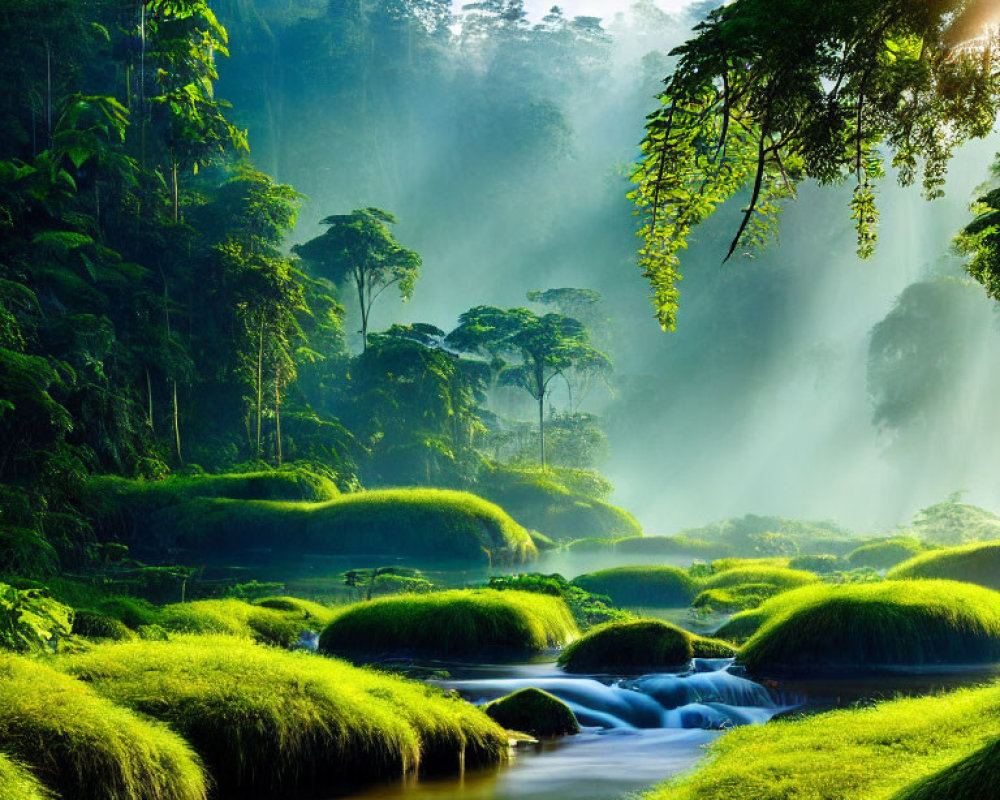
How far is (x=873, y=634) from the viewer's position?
10.4 meters

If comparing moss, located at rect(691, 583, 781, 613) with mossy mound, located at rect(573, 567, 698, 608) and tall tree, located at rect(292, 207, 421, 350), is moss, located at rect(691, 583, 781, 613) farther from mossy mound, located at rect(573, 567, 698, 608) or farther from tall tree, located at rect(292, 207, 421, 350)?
tall tree, located at rect(292, 207, 421, 350)

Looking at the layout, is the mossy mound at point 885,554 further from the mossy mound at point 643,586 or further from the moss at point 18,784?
the moss at point 18,784

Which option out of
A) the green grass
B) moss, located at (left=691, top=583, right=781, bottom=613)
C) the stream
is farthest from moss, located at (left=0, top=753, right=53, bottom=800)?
moss, located at (left=691, top=583, right=781, bottom=613)

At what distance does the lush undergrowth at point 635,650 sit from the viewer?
10.6 m

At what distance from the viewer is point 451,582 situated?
21062mm

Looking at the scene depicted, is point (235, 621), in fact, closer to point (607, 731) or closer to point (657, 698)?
point (607, 731)

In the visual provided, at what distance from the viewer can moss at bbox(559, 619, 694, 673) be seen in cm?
1058

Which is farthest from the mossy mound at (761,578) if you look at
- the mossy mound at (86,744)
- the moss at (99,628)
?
the mossy mound at (86,744)

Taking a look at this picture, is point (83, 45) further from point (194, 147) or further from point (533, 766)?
point (533, 766)

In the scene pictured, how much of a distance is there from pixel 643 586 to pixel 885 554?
12.5 m

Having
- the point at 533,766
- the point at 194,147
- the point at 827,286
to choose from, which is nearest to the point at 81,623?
the point at 533,766

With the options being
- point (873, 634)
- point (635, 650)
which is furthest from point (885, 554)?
point (635, 650)

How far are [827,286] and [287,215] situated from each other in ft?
198

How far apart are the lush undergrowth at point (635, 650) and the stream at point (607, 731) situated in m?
0.25
